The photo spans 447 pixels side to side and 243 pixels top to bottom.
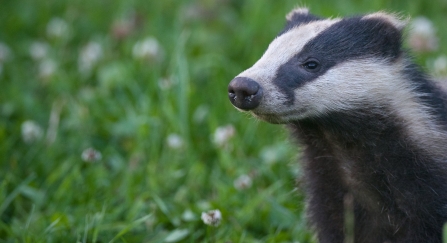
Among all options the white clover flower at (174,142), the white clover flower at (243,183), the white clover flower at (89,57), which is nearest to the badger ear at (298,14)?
the white clover flower at (243,183)

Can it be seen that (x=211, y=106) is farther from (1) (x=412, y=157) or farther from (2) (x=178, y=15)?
(1) (x=412, y=157)

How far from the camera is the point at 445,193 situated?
3855mm

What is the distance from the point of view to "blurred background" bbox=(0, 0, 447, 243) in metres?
4.75

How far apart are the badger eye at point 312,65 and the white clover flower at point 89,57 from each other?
141 inches

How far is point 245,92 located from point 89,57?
3703mm

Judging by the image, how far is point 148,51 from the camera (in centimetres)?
673

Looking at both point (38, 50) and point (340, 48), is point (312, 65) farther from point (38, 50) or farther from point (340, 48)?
point (38, 50)

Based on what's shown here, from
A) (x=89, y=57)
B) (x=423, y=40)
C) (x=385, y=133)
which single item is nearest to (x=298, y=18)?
(x=385, y=133)

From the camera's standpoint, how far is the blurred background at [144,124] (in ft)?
15.6

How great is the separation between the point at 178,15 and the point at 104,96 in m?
1.61

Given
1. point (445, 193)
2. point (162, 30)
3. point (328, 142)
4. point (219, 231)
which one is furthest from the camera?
point (162, 30)

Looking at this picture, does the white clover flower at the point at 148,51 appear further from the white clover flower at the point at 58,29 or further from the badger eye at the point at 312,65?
the badger eye at the point at 312,65

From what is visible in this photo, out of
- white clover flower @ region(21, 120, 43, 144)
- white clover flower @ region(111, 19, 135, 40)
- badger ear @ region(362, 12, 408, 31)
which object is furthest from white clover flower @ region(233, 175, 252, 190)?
white clover flower @ region(111, 19, 135, 40)

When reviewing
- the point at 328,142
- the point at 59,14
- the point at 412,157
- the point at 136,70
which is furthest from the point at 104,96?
the point at 412,157
